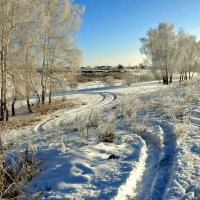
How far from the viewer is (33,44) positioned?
2247cm

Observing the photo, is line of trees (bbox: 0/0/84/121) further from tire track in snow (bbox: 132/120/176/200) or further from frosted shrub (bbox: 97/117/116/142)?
tire track in snow (bbox: 132/120/176/200)

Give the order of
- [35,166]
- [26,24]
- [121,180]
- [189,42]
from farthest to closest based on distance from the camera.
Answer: [189,42]
[26,24]
[35,166]
[121,180]

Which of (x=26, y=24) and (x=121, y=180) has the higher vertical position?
(x=26, y=24)

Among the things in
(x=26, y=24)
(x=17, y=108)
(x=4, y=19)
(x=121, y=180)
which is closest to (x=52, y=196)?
(x=121, y=180)

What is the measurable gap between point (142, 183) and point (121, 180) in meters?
0.37

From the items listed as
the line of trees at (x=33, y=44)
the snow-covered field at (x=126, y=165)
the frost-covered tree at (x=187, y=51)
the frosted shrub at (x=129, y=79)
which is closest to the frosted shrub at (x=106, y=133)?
the snow-covered field at (x=126, y=165)

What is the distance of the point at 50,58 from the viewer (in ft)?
87.2

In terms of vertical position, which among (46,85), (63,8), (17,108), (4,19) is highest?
(63,8)

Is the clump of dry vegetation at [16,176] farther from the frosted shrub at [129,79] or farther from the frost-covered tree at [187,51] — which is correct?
the frost-covered tree at [187,51]

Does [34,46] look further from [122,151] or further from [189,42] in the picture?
[189,42]

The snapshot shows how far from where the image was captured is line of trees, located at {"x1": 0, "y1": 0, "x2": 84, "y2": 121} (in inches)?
732

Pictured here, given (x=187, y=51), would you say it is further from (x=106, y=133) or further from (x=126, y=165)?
(x=126, y=165)

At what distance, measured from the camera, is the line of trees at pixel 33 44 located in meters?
18.6

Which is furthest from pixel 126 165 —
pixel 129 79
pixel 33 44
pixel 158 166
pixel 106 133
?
pixel 129 79
